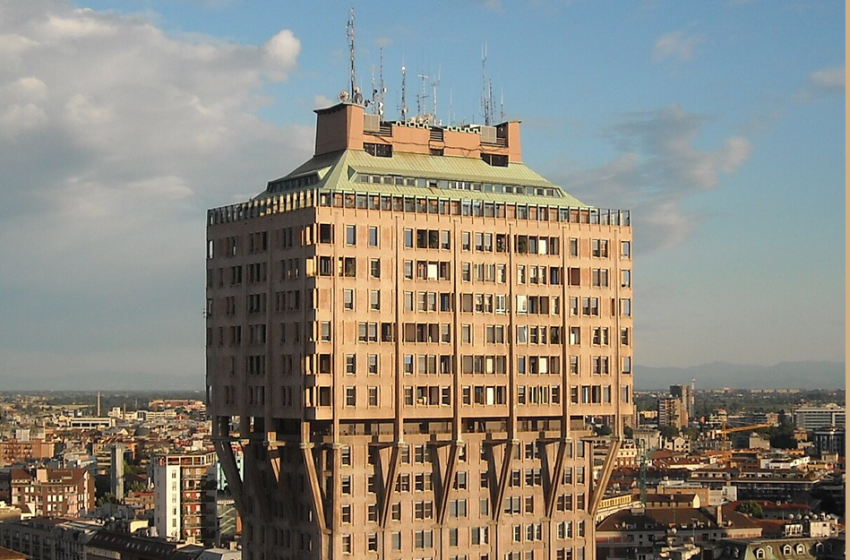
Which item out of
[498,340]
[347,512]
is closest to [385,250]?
[498,340]

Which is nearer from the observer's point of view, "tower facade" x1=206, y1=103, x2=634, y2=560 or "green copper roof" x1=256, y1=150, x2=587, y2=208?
"tower facade" x1=206, y1=103, x2=634, y2=560

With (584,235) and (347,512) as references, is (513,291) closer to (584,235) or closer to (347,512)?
(584,235)

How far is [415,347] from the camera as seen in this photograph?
11944 cm

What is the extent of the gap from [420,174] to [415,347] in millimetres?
14877

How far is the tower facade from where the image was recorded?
383ft

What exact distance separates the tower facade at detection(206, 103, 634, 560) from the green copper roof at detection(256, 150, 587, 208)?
22 centimetres

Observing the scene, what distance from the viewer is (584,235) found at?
12788 centimetres

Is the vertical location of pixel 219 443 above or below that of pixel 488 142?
below

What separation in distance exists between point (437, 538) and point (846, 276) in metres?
82.7

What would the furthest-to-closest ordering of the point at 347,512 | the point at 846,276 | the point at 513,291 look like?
1. the point at 513,291
2. the point at 347,512
3. the point at 846,276

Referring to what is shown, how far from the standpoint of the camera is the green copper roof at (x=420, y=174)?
400 ft

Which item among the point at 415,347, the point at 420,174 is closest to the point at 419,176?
the point at 420,174

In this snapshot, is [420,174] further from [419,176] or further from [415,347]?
[415,347]

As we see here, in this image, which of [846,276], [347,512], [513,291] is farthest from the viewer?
[513,291]
